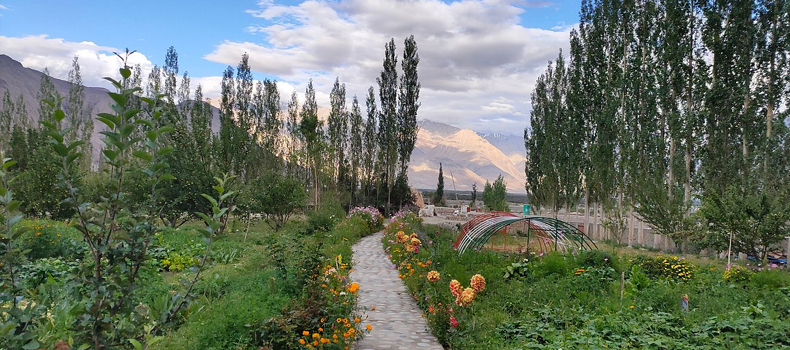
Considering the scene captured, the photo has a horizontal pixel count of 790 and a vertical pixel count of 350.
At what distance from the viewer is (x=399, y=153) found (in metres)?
29.3

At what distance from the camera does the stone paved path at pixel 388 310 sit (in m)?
5.68

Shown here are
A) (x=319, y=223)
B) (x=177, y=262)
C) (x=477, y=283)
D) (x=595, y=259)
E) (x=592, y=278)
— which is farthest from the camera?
(x=319, y=223)

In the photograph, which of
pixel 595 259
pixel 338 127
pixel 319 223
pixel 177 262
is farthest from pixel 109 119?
pixel 338 127

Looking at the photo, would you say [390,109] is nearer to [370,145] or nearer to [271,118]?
[370,145]

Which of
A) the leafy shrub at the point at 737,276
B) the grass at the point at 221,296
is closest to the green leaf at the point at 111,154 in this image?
the grass at the point at 221,296

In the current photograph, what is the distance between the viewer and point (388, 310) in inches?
285

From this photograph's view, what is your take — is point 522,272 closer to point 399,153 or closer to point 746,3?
point 746,3

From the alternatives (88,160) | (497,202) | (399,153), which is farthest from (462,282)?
(88,160)

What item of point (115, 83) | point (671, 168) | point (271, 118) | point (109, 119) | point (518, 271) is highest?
point (271, 118)

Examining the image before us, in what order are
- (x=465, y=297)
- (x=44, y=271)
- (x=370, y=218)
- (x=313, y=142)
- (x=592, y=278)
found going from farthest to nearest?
(x=313, y=142), (x=370, y=218), (x=44, y=271), (x=592, y=278), (x=465, y=297)

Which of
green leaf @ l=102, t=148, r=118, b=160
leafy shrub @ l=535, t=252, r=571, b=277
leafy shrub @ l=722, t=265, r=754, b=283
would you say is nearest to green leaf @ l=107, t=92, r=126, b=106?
green leaf @ l=102, t=148, r=118, b=160

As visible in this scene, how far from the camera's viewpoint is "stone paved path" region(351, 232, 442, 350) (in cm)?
568

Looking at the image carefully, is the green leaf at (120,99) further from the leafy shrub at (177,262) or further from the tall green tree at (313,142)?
the tall green tree at (313,142)

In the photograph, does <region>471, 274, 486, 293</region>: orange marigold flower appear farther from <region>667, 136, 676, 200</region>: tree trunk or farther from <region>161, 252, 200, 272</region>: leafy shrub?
<region>667, 136, 676, 200</region>: tree trunk
